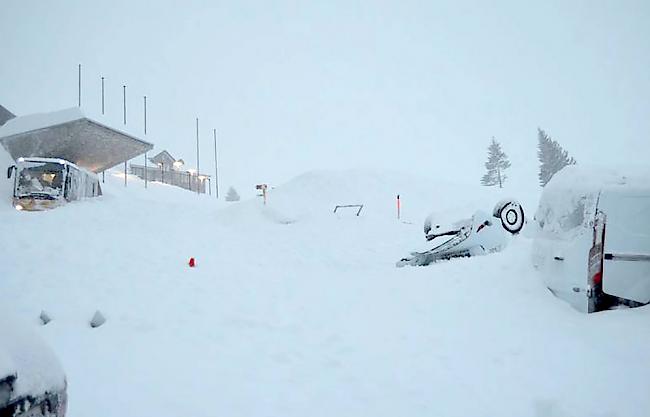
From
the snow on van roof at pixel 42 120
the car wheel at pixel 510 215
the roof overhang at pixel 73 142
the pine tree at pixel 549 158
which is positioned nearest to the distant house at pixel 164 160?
the roof overhang at pixel 73 142

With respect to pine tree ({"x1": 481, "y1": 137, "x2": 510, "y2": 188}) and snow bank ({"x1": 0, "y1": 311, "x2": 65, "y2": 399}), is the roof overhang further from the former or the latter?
pine tree ({"x1": 481, "y1": 137, "x2": 510, "y2": 188})

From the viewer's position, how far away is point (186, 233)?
47.8ft

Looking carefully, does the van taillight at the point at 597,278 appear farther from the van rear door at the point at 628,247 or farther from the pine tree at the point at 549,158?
the pine tree at the point at 549,158

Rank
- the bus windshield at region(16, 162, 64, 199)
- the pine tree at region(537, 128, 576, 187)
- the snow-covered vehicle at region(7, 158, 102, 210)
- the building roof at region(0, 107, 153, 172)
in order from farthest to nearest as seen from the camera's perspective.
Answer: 1. the pine tree at region(537, 128, 576, 187)
2. the building roof at region(0, 107, 153, 172)
3. the bus windshield at region(16, 162, 64, 199)
4. the snow-covered vehicle at region(7, 158, 102, 210)

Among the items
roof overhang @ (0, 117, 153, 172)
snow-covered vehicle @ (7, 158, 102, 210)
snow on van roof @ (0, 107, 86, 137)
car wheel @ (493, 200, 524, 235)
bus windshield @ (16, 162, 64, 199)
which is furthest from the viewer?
roof overhang @ (0, 117, 153, 172)

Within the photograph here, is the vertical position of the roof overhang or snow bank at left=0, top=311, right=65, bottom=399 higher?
the roof overhang

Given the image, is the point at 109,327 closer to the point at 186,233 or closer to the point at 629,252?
the point at 629,252

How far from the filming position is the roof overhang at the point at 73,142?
69.4ft

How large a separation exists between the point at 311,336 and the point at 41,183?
56.1 ft

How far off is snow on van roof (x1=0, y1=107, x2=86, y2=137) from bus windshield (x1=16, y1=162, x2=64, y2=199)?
5453 mm

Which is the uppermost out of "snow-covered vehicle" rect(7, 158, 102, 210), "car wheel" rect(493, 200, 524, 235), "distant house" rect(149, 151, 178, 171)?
"distant house" rect(149, 151, 178, 171)

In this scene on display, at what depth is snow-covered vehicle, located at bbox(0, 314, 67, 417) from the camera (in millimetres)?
1735

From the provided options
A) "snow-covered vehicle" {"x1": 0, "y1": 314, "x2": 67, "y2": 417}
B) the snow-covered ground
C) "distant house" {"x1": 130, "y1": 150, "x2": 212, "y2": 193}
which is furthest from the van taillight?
"distant house" {"x1": 130, "y1": 150, "x2": 212, "y2": 193}

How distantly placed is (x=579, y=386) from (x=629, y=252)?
2.00m
